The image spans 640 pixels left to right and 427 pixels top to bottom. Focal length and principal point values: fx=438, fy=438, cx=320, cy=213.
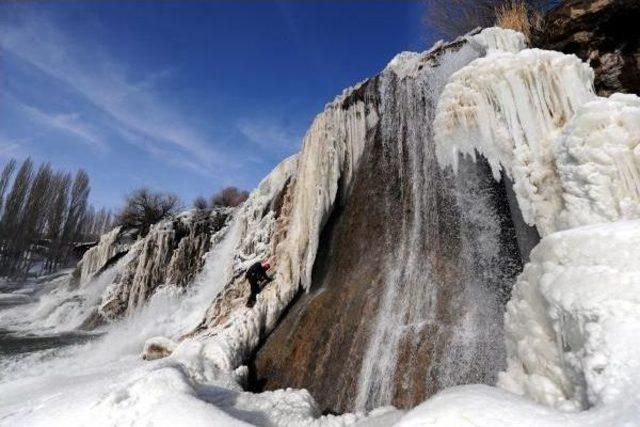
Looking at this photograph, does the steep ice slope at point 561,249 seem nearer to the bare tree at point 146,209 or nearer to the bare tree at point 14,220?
the bare tree at point 146,209

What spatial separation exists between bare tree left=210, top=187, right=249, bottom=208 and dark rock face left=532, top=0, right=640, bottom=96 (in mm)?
30966

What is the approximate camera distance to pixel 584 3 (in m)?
7.12

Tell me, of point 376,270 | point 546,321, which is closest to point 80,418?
point 546,321

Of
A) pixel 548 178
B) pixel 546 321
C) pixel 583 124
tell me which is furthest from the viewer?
pixel 548 178

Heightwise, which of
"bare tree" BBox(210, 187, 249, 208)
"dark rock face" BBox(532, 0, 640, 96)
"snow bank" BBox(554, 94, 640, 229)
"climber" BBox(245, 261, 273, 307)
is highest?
"bare tree" BBox(210, 187, 249, 208)

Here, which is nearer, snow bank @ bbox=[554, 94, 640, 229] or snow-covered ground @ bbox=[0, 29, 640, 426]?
snow-covered ground @ bbox=[0, 29, 640, 426]

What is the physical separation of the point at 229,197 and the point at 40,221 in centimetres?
1614

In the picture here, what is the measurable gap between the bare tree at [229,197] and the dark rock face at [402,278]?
29897 mm

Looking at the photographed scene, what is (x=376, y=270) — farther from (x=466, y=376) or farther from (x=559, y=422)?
(x=559, y=422)

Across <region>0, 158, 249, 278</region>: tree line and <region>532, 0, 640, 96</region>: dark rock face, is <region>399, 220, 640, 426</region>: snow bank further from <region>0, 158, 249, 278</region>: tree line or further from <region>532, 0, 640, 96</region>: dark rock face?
<region>0, 158, 249, 278</region>: tree line

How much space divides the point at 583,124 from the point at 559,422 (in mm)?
3300

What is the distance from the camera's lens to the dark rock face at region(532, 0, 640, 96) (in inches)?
261

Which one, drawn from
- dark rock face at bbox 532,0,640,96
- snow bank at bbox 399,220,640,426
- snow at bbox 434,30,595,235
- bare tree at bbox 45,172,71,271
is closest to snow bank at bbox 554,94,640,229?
snow at bbox 434,30,595,235

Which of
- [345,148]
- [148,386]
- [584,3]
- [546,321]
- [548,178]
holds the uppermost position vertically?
[584,3]
